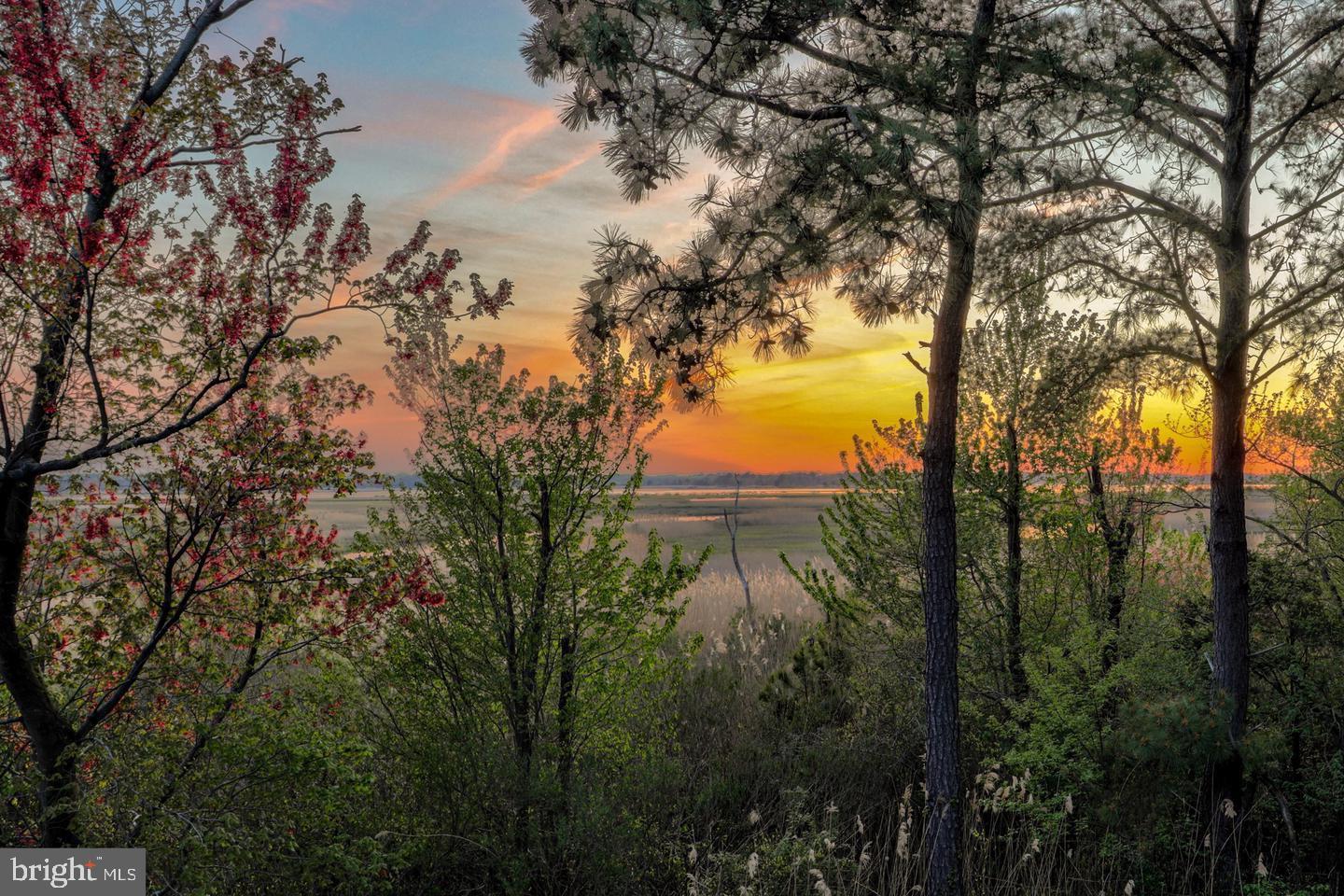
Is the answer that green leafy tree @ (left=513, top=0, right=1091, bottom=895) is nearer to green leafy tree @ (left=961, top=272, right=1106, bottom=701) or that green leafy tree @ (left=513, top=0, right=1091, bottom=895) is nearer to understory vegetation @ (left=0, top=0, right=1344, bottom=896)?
understory vegetation @ (left=0, top=0, right=1344, bottom=896)

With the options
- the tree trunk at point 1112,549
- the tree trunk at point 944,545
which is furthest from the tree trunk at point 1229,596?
the tree trunk at point 944,545

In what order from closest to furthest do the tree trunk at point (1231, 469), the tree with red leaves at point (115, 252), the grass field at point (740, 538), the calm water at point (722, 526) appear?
the tree with red leaves at point (115, 252), the tree trunk at point (1231, 469), the grass field at point (740, 538), the calm water at point (722, 526)

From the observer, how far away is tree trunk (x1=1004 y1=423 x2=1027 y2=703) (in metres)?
8.65

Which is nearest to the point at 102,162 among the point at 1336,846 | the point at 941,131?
the point at 941,131

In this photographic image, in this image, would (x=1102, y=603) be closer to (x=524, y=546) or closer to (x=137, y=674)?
(x=524, y=546)

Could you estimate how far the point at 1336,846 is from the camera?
743 cm

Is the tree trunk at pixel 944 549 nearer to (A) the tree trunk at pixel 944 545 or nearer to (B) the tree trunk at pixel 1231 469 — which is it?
(A) the tree trunk at pixel 944 545

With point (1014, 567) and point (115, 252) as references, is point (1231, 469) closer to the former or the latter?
point (1014, 567)

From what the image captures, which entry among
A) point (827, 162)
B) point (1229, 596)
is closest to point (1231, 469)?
point (1229, 596)

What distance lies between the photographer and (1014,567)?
878cm

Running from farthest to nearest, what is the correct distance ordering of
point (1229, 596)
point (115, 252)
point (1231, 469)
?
point (1231, 469) → point (1229, 596) → point (115, 252)

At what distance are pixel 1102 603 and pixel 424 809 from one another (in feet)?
23.8

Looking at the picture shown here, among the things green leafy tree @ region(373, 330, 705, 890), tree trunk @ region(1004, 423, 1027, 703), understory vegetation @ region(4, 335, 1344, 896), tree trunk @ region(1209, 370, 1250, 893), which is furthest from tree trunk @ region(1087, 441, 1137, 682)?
green leafy tree @ region(373, 330, 705, 890)

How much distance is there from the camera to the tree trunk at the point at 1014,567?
8648 millimetres
